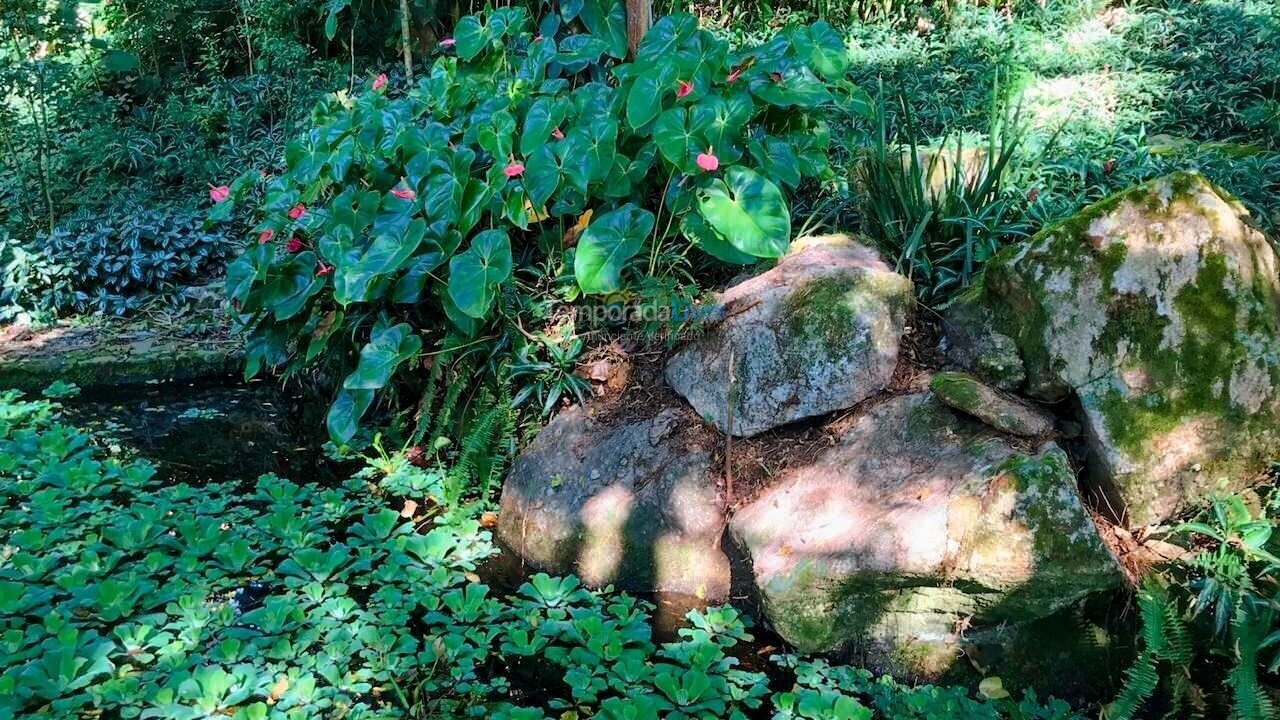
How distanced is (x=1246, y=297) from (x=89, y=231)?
20.7 ft

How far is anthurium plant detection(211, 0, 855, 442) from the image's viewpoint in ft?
11.2

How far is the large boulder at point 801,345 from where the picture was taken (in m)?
3.22

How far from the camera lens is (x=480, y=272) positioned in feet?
11.4

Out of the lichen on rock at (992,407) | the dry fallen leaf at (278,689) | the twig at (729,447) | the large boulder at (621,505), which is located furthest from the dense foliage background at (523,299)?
the lichen on rock at (992,407)

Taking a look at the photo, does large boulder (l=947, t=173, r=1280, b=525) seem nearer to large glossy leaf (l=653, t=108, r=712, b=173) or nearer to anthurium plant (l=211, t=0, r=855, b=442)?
anthurium plant (l=211, t=0, r=855, b=442)

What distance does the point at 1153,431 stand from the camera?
2.84 metres

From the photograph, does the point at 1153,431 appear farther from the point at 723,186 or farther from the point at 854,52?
the point at 854,52

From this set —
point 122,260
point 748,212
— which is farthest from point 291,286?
point 122,260

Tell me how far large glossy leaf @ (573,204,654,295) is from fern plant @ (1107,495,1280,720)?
6.39 feet

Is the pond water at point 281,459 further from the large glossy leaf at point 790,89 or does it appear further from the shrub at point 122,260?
the large glossy leaf at point 790,89

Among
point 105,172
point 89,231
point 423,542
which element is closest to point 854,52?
point 423,542

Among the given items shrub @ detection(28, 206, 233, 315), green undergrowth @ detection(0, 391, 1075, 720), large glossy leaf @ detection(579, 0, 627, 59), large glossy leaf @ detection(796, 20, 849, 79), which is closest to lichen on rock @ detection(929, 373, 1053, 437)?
green undergrowth @ detection(0, 391, 1075, 720)

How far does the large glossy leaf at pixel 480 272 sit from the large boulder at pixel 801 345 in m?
0.78

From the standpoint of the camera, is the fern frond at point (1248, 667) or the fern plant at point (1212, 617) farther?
the fern plant at point (1212, 617)
